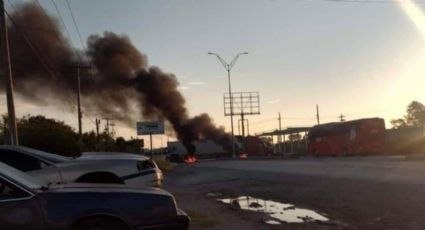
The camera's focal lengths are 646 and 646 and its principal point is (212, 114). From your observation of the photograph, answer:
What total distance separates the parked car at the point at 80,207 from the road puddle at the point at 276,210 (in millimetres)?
5217

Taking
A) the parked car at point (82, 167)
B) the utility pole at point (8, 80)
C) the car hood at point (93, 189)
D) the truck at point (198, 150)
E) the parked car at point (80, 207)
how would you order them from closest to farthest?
1. the parked car at point (80, 207)
2. the car hood at point (93, 189)
3. the parked car at point (82, 167)
4. the utility pole at point (8, 80)
5. the truck at point (198, 150)

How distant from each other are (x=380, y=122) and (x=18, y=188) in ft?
163

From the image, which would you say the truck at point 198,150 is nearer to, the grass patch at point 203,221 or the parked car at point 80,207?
the grass patch at point 203,221

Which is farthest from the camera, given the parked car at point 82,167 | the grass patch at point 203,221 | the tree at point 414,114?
the tree at point 414,114

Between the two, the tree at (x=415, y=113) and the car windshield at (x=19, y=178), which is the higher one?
the tree at (x=415, y=113)

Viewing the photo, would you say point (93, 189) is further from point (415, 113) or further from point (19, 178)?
point (415, 113)

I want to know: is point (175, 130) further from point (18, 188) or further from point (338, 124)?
point (18, 188)

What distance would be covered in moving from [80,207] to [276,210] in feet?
26.9

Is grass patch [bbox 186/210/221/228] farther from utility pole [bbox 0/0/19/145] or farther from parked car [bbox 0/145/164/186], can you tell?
utility pole [bbox 0/0/19/145]

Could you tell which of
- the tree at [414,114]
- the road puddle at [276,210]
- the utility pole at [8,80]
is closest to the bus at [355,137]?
the utility pole at [8,80]

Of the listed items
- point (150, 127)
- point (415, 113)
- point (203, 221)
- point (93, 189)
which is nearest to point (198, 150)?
point (150, 127)

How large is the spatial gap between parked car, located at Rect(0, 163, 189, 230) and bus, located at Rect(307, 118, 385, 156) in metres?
48.6

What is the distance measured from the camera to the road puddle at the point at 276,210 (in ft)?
39.9

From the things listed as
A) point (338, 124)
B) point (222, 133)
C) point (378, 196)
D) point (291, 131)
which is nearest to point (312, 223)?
point (378, 196)
